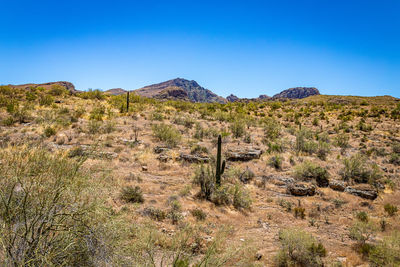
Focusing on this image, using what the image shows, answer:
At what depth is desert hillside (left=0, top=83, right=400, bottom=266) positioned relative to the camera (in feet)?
9.77

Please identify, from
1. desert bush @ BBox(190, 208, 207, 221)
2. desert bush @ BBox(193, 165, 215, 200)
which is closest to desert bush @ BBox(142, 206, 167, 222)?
desert bush @ BBox(190, 208, 207, 221)

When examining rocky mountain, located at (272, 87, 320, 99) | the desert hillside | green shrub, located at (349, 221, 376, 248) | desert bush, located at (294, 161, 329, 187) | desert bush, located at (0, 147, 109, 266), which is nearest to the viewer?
desert bush, located at (0, 147, 109, 266)

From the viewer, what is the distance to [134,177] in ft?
27.7

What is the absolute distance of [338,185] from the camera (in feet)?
29.9

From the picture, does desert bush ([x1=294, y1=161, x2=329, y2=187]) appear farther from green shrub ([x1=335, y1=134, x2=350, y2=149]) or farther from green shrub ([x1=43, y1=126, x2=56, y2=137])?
green shrub ([x1=43, y1=126, x2=56, y2=137])

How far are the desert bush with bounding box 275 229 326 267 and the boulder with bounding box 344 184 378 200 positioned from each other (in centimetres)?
492

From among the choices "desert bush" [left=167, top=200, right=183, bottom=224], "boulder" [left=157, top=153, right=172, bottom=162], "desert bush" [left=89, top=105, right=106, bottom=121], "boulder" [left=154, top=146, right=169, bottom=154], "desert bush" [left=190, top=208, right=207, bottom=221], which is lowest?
"desert bush" [left=190, top=208, right=207, bottom=221]

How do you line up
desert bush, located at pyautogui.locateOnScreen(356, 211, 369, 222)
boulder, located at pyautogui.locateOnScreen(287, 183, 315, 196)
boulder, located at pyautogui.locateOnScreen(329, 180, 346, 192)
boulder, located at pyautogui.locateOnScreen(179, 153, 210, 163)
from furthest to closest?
boulder, located at pyautogui.locateOnScreen(179, 153, 210, 163) < boulder, located at pyautogui.locateOnScreen(329, 180, 346, 192) < boulder, located at pyautogui.locateOnScreen(287, 183, 315, 196) < desert bush, located at pyautogui.locateOnScreen(356, 211, 369, 222)

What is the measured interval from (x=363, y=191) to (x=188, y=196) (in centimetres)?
736

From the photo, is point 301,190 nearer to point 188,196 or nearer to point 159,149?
point 188,196

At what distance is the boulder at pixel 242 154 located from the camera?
1143 cm

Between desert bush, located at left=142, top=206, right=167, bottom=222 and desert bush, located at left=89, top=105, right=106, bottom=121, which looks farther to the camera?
desert bush, located at left=89, top=105, right=106, bottom=121

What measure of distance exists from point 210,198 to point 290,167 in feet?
18.1

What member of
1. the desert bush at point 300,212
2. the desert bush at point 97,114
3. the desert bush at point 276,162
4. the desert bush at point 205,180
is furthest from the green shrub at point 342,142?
the desert bush at point 97,114
